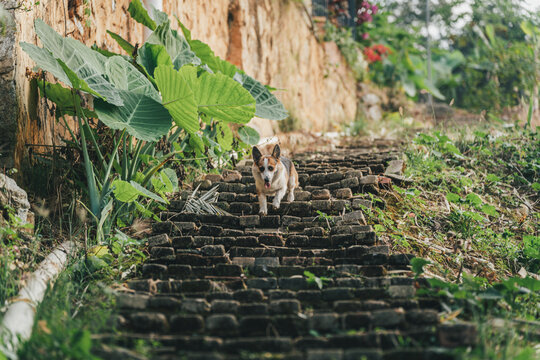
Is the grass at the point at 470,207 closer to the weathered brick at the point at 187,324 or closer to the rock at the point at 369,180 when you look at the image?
the rock at the point at 369,180

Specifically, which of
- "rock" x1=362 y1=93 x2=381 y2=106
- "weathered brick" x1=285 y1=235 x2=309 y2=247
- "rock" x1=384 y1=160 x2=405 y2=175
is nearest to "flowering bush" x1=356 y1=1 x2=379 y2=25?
"rock" x1=362 y1=93 x2=381 y2=106

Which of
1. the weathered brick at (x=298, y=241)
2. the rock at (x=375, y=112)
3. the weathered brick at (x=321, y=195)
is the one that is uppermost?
the rock at (x=375, y=112)

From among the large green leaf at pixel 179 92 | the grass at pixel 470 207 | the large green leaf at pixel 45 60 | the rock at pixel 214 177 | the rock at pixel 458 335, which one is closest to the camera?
the rock at pixel 458 335

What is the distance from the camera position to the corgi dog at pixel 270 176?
431 cm

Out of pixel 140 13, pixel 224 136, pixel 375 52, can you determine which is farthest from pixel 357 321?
pixel 375 52

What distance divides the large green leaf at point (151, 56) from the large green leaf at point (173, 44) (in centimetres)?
23

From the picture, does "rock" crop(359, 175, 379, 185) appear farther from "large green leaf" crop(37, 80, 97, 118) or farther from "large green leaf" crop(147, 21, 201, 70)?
"large green leaf" crop(37, 80, 97, 118)

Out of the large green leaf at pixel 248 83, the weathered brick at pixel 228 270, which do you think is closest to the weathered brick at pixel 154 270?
the weathered brick at pixel 228 270

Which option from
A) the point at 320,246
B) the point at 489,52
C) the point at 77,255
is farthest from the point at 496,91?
the point at 77,255

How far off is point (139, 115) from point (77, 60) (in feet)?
1.97

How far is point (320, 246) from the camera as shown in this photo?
3.96 metres

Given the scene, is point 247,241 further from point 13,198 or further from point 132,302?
point 13,198

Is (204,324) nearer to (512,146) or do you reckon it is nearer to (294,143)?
(512,146)

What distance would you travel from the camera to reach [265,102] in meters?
5.41
